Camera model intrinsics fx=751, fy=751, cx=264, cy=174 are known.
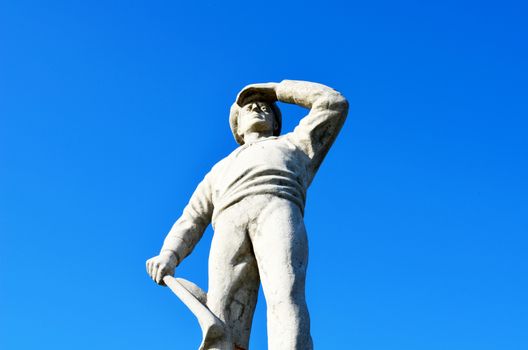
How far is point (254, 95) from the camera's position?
8.02 metres

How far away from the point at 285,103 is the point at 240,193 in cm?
138

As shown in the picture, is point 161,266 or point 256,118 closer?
point 161,266

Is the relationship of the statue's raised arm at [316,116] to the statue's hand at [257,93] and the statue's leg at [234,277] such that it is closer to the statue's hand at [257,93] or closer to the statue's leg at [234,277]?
the statue's hand at [257,93]

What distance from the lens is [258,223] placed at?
22.4 ft

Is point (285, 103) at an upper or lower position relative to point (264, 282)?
upper

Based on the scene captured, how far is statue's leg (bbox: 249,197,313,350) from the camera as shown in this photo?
20.1 ft

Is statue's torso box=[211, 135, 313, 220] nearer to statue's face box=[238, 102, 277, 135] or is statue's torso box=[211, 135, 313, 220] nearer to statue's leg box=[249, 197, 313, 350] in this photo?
statue's leg box=[249, 197, 313, 350]

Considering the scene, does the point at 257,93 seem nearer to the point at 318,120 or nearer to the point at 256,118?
the point at 256,118

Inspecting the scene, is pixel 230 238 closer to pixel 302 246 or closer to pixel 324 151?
pixel 302 246

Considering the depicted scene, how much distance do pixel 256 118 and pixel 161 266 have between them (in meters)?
1.89

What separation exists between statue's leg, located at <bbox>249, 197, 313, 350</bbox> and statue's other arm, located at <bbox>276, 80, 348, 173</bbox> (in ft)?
2.72

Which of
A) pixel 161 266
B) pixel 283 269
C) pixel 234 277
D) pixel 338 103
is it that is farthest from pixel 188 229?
pixel 338 103

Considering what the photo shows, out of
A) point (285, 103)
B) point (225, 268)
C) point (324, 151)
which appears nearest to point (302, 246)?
point (225, 268)

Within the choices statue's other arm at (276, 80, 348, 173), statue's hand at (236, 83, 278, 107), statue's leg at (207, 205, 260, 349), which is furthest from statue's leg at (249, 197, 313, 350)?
statue's hand at (236, 83, 278, 107)
